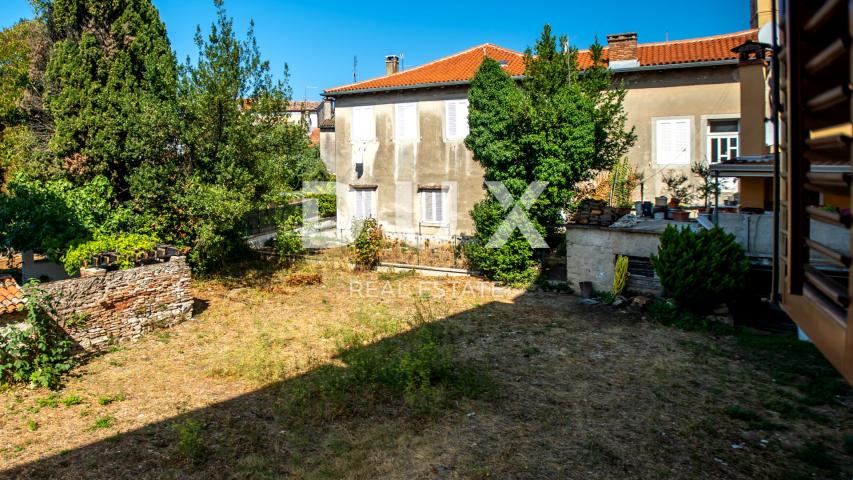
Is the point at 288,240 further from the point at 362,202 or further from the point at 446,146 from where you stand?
the point at 446,146

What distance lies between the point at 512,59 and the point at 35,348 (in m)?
19.0

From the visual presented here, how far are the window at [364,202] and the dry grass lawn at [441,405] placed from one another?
9911 mm

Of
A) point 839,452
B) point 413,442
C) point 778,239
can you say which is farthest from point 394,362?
point 778,239

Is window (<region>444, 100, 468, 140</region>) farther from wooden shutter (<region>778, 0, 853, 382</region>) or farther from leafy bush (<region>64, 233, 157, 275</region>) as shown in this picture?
wooden shutter (<region>778, 0, 853, 382</region>)

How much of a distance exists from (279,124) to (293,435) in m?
11.6

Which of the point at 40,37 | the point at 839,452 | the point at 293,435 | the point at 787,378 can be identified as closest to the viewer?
the point at 839,452

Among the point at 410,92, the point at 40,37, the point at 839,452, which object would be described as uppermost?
the point at 40,37

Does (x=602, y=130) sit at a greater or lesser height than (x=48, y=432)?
greater

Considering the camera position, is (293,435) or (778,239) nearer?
(778,239)

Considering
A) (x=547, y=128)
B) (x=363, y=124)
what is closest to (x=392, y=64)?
(x=363, y=124)

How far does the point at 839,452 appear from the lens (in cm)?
698

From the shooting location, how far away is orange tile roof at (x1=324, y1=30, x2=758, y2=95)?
18.5 m

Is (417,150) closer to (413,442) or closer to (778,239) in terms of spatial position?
(413,442)

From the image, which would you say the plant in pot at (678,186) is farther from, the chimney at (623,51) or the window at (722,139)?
the chimney at (623,51)
